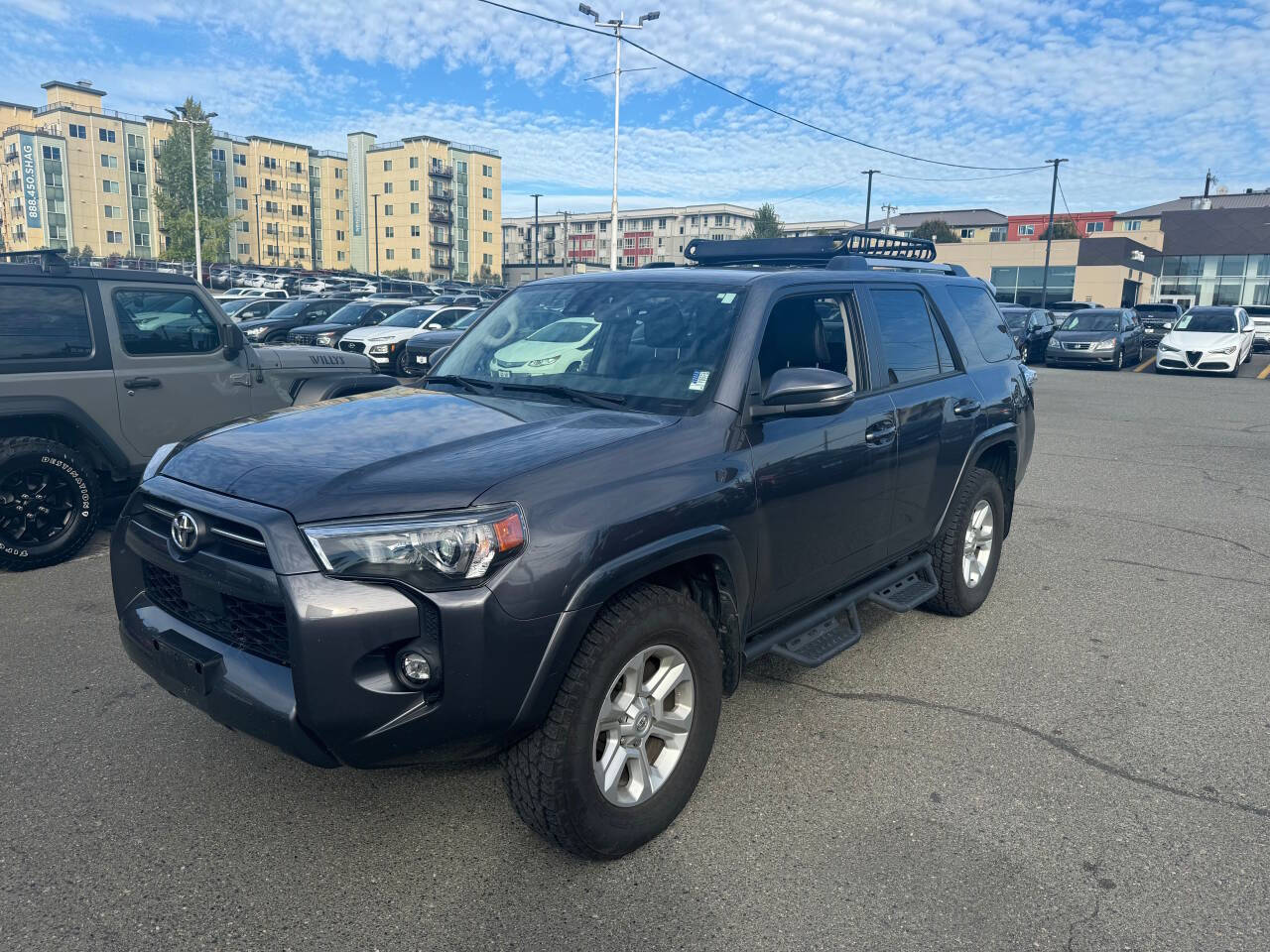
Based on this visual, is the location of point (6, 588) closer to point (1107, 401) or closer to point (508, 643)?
point (508, 643)

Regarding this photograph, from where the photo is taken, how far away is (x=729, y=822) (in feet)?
10.2

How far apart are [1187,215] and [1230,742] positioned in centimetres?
7893

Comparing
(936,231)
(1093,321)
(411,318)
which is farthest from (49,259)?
(936,231)

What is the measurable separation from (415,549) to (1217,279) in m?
78.9

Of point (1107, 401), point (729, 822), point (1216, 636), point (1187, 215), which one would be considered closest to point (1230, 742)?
point (1216, 636)

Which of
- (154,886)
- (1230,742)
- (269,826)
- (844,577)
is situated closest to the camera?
(154,886)

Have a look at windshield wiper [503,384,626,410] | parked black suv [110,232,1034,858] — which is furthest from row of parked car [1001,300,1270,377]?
windshield wiper [503,384,626,410]

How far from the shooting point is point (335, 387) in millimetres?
6602

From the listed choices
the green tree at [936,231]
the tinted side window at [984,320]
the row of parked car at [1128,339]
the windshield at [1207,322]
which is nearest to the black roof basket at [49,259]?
the tinted side window at [984,320]

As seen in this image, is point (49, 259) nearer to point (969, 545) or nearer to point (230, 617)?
point (230, 617)

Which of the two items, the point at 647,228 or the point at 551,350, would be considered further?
the point at 647,228

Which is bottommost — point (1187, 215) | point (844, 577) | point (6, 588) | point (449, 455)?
point (6, 588)

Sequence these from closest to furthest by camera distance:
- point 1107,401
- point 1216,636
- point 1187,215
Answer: point 1216,636 → point 1107,401 → point 1187,215

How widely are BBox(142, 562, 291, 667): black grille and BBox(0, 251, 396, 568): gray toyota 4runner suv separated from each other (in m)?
3.39
